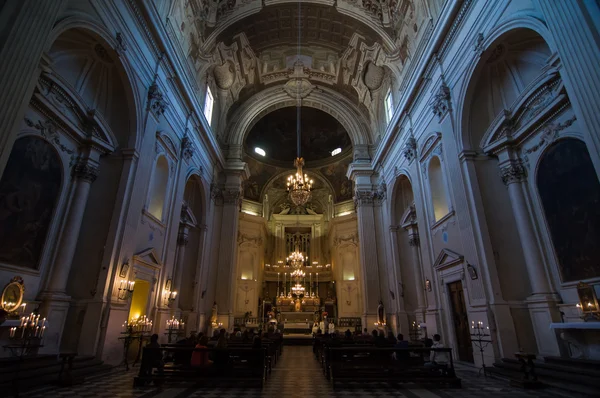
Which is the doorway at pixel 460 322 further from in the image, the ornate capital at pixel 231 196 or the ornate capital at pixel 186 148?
the ornate capital at pixel 231 196

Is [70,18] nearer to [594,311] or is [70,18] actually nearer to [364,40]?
[594,311]

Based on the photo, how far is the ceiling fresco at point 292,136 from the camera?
24.5 meters

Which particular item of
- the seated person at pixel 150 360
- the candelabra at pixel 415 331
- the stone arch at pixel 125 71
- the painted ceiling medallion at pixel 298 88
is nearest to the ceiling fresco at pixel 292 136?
the painted ceiling medallion at pixel 298 88

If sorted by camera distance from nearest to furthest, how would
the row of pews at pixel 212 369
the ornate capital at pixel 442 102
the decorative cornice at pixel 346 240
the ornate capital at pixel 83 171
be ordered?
the row of pews at pixel 212 369 → the ornate capital at pixel 83 171 → the ornate capital at pixel 442 102 → the decorative cornice at pixel 346 240

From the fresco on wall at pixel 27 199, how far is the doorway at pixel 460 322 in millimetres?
10800

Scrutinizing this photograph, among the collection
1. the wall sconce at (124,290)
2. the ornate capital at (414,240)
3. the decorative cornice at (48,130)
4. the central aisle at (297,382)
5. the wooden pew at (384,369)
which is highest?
the decorative cornice at (48,130)

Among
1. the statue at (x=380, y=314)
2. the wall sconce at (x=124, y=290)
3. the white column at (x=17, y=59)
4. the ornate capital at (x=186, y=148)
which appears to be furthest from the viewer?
the statue at (x=380, y=314)

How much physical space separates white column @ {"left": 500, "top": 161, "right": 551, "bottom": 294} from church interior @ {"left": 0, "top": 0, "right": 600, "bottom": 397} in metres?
0.05

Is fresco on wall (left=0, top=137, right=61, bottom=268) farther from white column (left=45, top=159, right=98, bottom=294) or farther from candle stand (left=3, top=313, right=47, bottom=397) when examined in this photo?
candle stand (left=3, top=313, right=47, bottom=397)

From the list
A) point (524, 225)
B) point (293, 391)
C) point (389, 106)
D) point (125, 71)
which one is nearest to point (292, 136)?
point (389, 106)

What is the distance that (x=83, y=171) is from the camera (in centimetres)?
835

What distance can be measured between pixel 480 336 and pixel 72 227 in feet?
33.5

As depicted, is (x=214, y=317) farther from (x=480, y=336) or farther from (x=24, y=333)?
(x=480, y=336)

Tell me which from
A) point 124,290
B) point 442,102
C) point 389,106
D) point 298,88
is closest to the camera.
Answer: point 124,290
